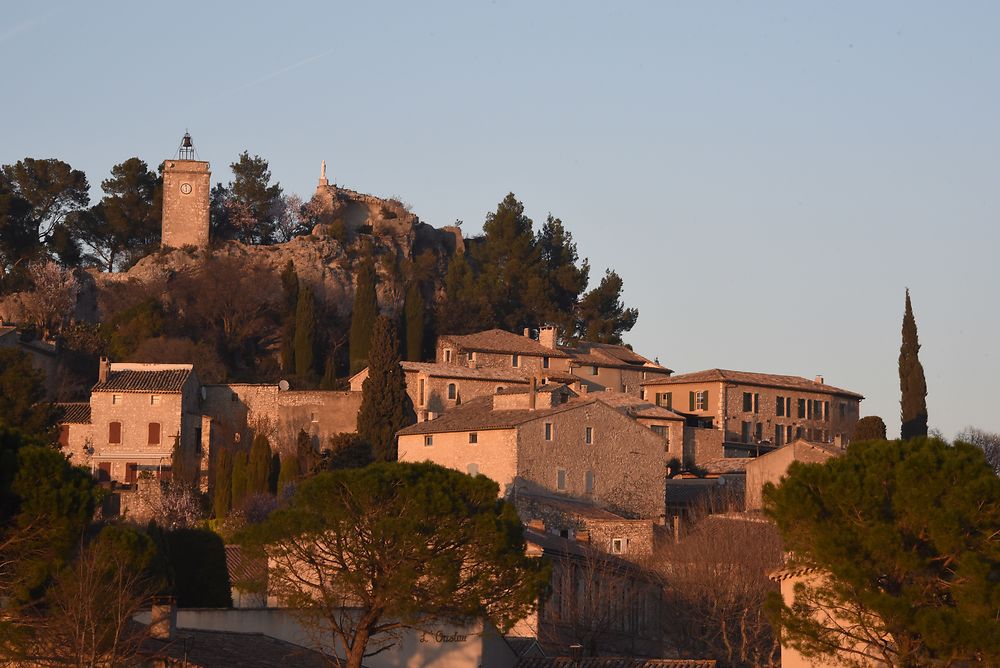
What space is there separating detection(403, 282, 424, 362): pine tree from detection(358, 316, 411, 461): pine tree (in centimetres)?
973

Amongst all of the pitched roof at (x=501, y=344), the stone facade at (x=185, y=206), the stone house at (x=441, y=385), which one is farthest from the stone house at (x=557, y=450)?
the stone facade at (x=185, y=206)

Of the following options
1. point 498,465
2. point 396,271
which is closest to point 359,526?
point 498,465

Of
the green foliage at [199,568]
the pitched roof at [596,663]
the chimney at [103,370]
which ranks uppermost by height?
the chimney at [103,370]

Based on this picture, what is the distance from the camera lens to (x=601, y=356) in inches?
3260

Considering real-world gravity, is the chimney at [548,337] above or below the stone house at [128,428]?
above

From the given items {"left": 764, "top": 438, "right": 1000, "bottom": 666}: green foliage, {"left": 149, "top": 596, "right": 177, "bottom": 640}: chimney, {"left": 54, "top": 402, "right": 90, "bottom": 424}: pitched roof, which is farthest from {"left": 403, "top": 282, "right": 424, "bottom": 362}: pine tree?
{"left": 764, "top": 438, "right": 1000, "bottom": 666}: green foliage

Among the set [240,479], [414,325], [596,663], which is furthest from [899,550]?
[414,325]

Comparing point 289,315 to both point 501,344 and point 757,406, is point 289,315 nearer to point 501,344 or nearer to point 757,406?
point 501,344

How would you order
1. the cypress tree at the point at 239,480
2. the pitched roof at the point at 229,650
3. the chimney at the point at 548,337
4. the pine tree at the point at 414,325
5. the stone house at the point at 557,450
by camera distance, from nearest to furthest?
1. the pitched roof at the point at 229,650
2. the stone house at the point at 557,450
3. the cypress tree at the point at 239,480
4. the chimney at the point at 548,337
5. the pine tree at the point at 414,325

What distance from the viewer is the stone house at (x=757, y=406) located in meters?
77.9

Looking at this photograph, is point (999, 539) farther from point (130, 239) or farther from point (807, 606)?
point (130, 239)

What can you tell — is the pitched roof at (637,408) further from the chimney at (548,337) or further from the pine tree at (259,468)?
the pine tree at (259,468)

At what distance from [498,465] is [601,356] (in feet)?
80.0

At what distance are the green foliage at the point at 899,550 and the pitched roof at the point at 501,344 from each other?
155ft
